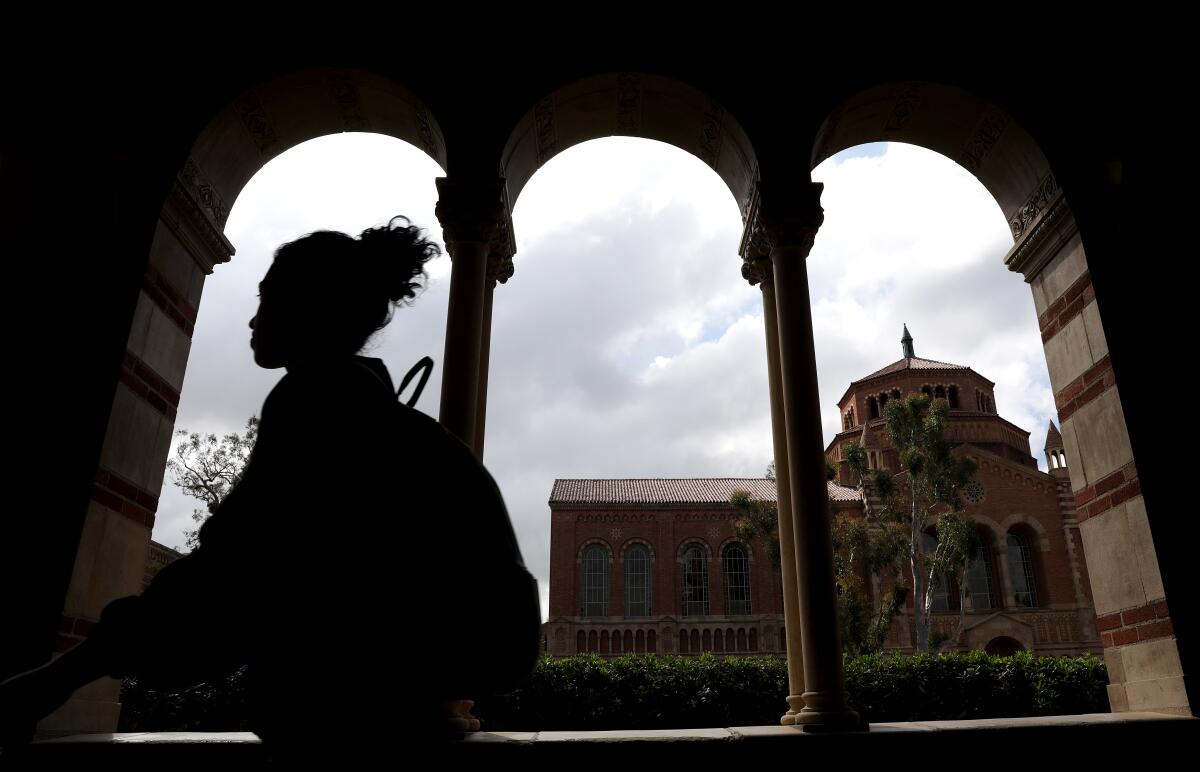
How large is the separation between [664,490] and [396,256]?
3954 centimetres

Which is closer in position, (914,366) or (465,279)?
(465,279)

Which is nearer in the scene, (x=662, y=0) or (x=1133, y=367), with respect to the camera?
(x=1133, y=367)

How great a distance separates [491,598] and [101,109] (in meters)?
5.29

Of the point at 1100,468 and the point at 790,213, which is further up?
the point at 790,213

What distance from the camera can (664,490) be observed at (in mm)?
40219

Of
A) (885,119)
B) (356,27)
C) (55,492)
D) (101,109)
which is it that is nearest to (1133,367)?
(885,119)

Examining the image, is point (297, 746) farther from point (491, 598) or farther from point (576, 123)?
point (576, 123)

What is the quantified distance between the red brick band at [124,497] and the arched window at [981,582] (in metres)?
36.1

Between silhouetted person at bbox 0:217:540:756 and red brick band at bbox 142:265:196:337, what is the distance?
4.27 meters

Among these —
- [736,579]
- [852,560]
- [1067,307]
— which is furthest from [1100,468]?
[736,579]

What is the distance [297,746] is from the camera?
1.01 m

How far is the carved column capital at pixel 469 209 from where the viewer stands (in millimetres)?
4980

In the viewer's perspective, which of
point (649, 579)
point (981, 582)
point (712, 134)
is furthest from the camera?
point (649, 579)

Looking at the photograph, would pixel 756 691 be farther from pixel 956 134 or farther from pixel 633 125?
pixel 633 125
